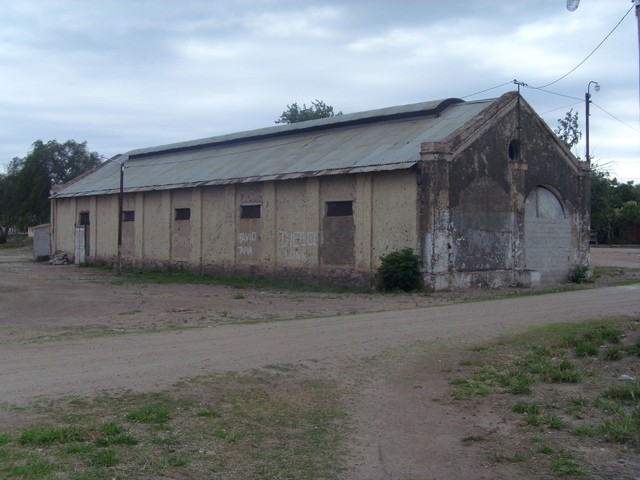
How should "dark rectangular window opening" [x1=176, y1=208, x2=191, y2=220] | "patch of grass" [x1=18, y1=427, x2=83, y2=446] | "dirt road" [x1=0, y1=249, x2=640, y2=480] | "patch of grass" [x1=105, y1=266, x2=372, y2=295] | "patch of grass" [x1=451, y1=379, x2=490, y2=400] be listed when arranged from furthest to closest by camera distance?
"dark rectangular window opening" [x1=176, y1=208, x2=191, y2=220], "patch of grass" [x1=105, y1=266, x2=372, y2=295], "patch of grass" [x1=451, y1=379, x2=490, y2=400], "dirt road" [x1=0, y1=249, x2=640, y2=480], "patch of grass" [x1=18, y1=427, x2=83, y2=446]

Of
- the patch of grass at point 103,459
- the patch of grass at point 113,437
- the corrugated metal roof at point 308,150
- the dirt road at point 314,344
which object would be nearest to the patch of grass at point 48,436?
the patch of grass at point 113,437

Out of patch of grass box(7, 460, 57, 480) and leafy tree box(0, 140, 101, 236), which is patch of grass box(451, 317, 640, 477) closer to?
patch of grass box(7, 460, 57, 480)

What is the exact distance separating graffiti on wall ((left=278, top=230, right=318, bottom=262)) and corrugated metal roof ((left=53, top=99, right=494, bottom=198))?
7.52 ft

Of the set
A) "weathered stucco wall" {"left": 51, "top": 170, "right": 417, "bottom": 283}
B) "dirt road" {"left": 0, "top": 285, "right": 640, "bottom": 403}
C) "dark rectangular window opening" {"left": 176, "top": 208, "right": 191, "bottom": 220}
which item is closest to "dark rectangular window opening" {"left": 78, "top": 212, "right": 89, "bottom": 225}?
"weathered stucco wall" {"left": 51, "top": 170, "right": 417, "bottom": 283}

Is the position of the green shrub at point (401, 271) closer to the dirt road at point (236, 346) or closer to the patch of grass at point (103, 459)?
the dirt road at point (236, 346)

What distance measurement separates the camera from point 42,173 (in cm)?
6512

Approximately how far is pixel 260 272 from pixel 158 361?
19.7m

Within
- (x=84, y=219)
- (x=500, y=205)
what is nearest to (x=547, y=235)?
(x=500, y=205)

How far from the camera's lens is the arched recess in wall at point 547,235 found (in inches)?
1128

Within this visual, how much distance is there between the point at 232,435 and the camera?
748 centimetres

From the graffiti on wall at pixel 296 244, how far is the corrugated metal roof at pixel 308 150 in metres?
2.29

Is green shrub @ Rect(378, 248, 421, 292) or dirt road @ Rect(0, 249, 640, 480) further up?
green shrub @ Rect(378, 248, 421, 292)

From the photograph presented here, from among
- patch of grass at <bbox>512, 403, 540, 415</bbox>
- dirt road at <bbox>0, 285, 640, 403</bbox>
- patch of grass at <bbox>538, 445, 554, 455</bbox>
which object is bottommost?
patch of grass at <bbox>538, 445, 554, 455</bbox>

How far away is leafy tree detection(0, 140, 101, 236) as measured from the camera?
64812 mm
